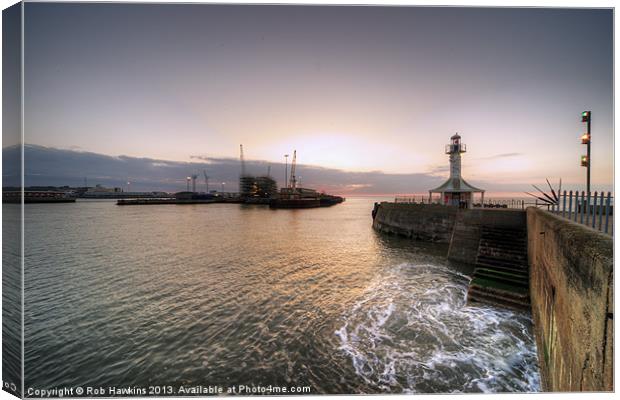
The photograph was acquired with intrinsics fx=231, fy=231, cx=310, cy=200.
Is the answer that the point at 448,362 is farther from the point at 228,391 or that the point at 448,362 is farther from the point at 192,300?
the point at 192,300

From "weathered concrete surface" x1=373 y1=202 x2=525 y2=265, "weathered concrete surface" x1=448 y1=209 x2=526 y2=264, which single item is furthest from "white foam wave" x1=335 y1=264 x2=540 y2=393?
"weathered concrete surface" x1=373 y1=202 x2=525 y2=265

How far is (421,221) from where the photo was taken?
2175 cm

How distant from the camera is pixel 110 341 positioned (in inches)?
258

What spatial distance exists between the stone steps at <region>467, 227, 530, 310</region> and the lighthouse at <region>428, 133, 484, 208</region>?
32.1 ft

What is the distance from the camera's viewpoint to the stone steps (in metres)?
8.54

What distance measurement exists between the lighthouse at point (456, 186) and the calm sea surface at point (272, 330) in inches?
540

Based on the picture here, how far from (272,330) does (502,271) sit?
1055 centimetres

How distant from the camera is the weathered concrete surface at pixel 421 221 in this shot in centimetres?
2002

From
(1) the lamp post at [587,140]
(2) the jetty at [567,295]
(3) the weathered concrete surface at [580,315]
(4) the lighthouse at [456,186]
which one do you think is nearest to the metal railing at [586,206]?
(2) the jetty at [567,295]

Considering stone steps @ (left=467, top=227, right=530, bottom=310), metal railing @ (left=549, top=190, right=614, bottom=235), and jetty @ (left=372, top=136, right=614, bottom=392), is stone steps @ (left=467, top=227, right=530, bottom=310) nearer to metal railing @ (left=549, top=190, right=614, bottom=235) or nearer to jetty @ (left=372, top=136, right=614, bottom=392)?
jetty @ (left=372, top=136, right=614, bottom=392)

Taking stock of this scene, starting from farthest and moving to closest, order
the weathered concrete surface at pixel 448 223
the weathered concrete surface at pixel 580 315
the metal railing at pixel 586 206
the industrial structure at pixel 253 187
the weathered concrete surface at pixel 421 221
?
the industrial structure at pixel 253 187
the weathered concrete surface at pixel 421 221
the weathered concrete surface at pixel 448 223
the metal railing at pixel 586 206
the weathered concrete surface at pixel 580 315

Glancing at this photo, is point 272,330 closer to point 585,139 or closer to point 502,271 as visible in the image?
point 502,271

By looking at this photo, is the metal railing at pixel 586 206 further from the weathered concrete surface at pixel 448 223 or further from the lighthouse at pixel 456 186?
the lighthouse at pixel 456 186

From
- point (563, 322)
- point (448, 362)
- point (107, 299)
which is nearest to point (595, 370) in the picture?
point (563, 322)
